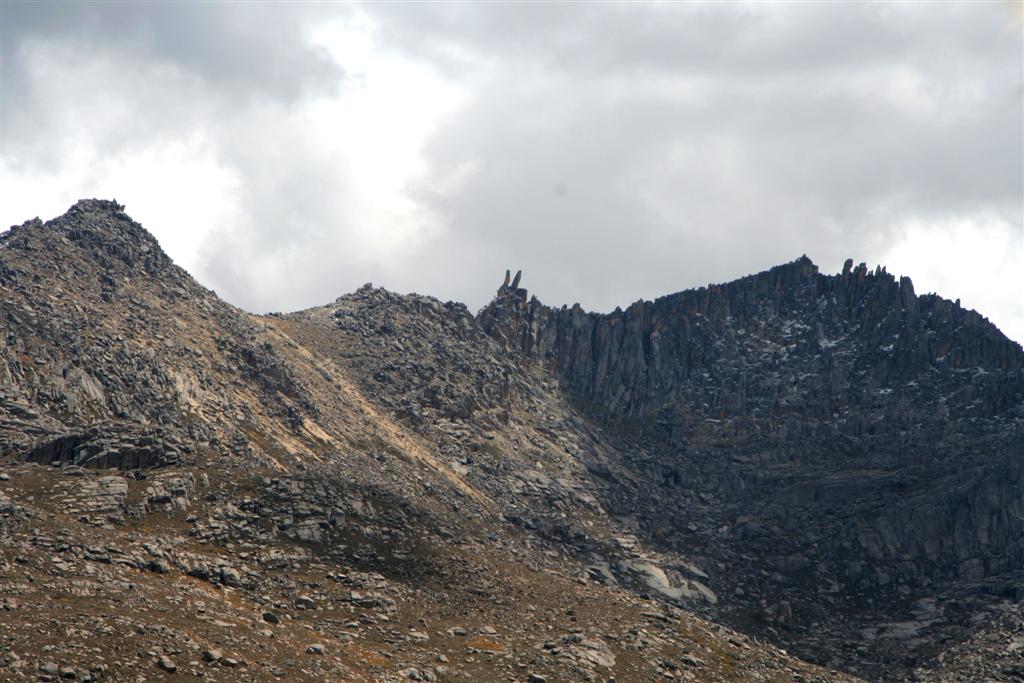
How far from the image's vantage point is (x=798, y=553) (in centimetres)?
16888

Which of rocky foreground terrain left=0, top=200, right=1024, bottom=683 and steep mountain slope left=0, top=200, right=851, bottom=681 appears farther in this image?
rocky foreground terrain left=0, top=200, right=1024, bottom=683

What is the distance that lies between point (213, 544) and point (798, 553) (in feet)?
328

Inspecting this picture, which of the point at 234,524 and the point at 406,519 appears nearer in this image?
the point at 234,524

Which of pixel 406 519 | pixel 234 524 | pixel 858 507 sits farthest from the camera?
pixel 858 507

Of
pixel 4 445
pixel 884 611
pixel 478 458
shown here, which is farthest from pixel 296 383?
pixel 884 611

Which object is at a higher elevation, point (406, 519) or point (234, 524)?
point (406, 519)

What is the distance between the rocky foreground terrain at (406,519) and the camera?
78625 mm

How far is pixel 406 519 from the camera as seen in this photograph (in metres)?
108

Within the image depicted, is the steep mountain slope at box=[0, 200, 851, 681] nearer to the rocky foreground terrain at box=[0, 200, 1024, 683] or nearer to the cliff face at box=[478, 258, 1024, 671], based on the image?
the rocky foreground terrain at box=[0, 200, 1024, 683]

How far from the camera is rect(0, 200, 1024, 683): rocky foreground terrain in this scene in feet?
258

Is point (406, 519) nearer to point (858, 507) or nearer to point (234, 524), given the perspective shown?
point (234, 524)

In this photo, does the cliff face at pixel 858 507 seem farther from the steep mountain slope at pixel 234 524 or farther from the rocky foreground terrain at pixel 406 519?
the steep mountain slope at pixel 234 524

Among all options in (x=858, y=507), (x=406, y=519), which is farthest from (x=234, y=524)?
(x=858, y=507)

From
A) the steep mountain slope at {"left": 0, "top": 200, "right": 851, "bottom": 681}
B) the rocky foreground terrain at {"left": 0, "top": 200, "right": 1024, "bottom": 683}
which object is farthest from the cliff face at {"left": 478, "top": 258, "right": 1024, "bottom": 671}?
the steep mountain slope at {"left": 0, "top": 200, "right": 851, "bottom": 681}
